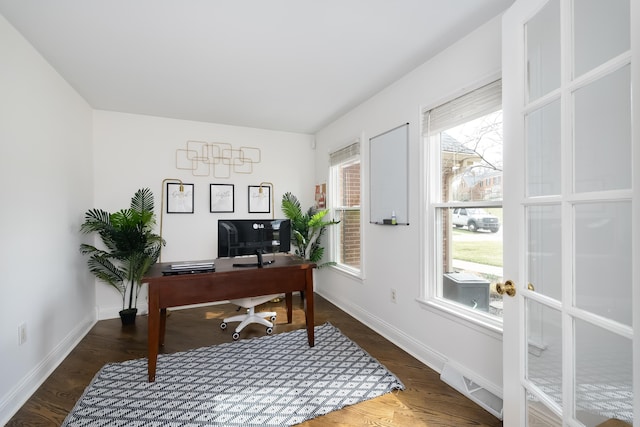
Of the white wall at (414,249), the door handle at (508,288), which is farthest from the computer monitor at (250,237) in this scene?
the door handle at (508,288)

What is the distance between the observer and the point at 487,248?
1.98m

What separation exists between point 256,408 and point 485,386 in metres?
1.50

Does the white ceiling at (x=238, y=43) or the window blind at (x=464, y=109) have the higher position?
the white ceiling at (x=238, y=43)

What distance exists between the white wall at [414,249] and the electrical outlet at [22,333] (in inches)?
112

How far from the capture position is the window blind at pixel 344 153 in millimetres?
3369

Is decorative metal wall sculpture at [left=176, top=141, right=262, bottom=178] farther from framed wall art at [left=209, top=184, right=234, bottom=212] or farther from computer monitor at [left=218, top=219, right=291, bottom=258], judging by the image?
computer monitor at [left=218, top=219, right=291, bottom=258]

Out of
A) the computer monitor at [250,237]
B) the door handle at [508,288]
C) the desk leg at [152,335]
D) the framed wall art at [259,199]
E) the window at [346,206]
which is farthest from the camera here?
the framed wall art at [259,199]

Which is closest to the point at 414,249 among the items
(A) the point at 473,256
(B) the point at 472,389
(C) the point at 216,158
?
(A) the point at 473,256

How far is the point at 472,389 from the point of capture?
1921 millimetres

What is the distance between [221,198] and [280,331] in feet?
6.40

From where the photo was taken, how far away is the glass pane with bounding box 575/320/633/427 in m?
0.83

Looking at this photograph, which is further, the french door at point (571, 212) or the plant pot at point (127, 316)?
the plant pot at point (127, 316)

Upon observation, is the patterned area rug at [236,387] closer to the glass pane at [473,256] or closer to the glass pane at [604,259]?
the glass pane at [473,256]

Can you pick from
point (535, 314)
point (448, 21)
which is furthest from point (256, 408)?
point (448, 21)
